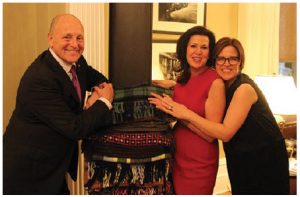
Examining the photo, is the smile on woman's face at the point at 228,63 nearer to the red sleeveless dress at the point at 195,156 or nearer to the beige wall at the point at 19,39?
the red sleeveless dress at the point at 195,156

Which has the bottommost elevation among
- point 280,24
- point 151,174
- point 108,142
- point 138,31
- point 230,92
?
point 151,174

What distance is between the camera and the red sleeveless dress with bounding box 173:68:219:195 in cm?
151

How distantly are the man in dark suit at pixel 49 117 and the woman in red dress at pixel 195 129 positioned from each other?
346mm

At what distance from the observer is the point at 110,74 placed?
2.30 metres

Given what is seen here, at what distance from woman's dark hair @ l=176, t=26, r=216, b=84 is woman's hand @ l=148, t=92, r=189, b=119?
0.17 metres

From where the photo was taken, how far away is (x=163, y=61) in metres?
2.86

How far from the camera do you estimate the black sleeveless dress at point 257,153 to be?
4.96 ft

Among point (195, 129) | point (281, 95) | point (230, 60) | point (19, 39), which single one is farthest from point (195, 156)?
point (281, 95)

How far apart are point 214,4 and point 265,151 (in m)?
1.98

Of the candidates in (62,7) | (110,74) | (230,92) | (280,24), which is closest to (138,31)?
(110,74)

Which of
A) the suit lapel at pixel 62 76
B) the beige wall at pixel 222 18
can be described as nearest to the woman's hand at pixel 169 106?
the suit lapel at pixel 62 76

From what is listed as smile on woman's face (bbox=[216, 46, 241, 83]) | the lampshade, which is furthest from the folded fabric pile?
the lampshade

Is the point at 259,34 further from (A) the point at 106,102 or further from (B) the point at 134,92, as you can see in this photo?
(A) the point at 106,102

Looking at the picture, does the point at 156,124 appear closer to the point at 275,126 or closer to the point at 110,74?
the point at 275,126
